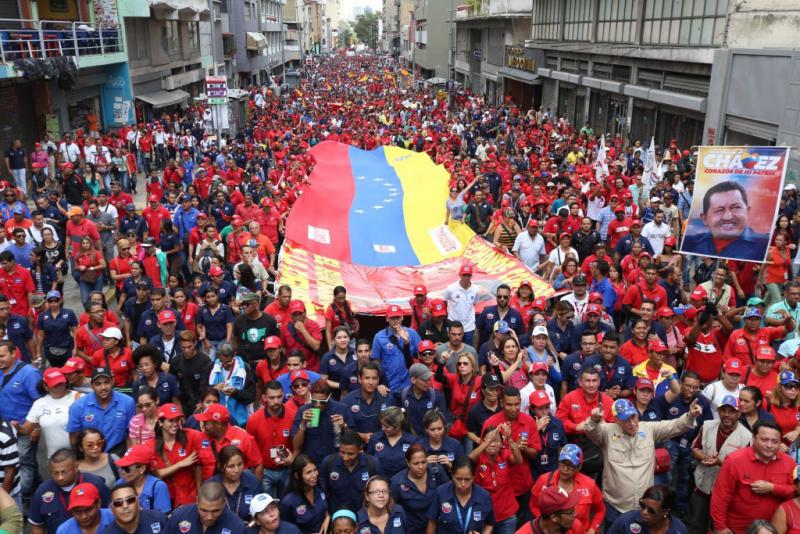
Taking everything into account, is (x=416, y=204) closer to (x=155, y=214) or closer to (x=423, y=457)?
(x=155, y=214)

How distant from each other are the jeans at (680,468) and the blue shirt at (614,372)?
25.9 inches

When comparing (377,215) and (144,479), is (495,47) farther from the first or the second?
(144,479)

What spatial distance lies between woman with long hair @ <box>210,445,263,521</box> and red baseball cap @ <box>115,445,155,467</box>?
0.48 metres

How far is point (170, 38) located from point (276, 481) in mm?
34141

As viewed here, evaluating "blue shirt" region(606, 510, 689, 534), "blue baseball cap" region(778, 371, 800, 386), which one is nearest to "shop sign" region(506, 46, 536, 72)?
"blue baseball cap" region(778, 371, 800, 386)

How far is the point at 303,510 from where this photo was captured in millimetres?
5340

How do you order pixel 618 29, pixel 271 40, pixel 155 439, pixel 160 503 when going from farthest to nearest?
pixel 271 40 < pixel 618 29 < pixel 155 439 < pixel 160 503

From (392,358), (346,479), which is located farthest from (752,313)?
(346,479)

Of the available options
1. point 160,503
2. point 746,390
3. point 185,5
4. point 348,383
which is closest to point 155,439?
point 160,503

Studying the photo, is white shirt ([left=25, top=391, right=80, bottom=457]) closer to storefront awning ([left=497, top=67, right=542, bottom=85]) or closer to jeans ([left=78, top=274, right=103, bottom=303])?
jeans ([left=78, top=274, right=103, bottom=303])

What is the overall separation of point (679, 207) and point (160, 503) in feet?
36.8

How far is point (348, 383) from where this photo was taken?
7012mm

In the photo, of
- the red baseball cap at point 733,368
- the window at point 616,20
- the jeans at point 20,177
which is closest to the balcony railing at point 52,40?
the jeans at point 20,177

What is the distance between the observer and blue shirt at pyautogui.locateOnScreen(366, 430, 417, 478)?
5.70 meters
